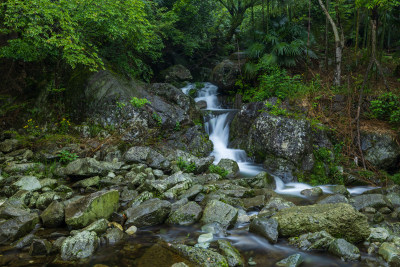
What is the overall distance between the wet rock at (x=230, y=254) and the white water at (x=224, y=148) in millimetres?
3476

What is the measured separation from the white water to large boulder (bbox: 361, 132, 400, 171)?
4.53ft

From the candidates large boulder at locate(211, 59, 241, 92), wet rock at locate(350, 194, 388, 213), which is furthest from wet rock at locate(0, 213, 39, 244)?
large boulder at locate(211, 59, 241, 92)

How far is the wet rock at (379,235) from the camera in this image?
3812 millimetres

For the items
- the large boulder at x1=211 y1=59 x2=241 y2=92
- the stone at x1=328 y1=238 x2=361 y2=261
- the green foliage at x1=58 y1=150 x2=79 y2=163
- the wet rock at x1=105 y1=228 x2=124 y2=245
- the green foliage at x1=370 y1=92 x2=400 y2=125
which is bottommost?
the stone at x1=328 y1=238 x2=361 y2=261

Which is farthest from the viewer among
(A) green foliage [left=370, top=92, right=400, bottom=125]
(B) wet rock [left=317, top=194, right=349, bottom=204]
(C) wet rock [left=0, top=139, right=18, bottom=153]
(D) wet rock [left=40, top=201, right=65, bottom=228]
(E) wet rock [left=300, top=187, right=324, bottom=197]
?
(A) green foliage [left=370, top=92, right=400, bottom=125]

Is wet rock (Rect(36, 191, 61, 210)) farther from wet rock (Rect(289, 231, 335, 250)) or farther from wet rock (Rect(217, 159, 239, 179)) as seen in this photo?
wet rock (Rect(289, 231, 335, 250))

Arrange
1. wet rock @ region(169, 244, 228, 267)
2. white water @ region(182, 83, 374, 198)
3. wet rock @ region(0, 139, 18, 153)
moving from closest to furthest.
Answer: wet rock @ region(169, 244, 228, 267) → white water @ region(182, 83, 374, 198) → wet rock @ region(0, 139, 18, 153)

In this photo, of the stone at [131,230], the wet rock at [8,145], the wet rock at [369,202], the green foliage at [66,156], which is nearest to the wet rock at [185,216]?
the stone at [131,230]

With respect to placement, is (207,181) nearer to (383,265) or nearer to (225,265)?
(225,265)

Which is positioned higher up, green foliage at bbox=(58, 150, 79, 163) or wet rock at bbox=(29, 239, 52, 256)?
green foliage at bbox=(58, 150, 79, 163)

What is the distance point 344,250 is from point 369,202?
8.11ft

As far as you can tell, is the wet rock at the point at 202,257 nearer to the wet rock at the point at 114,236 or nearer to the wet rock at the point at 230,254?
the wet rock at the point at 230,254

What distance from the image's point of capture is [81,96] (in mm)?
9336

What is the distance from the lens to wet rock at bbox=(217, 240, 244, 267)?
3.30 meters
